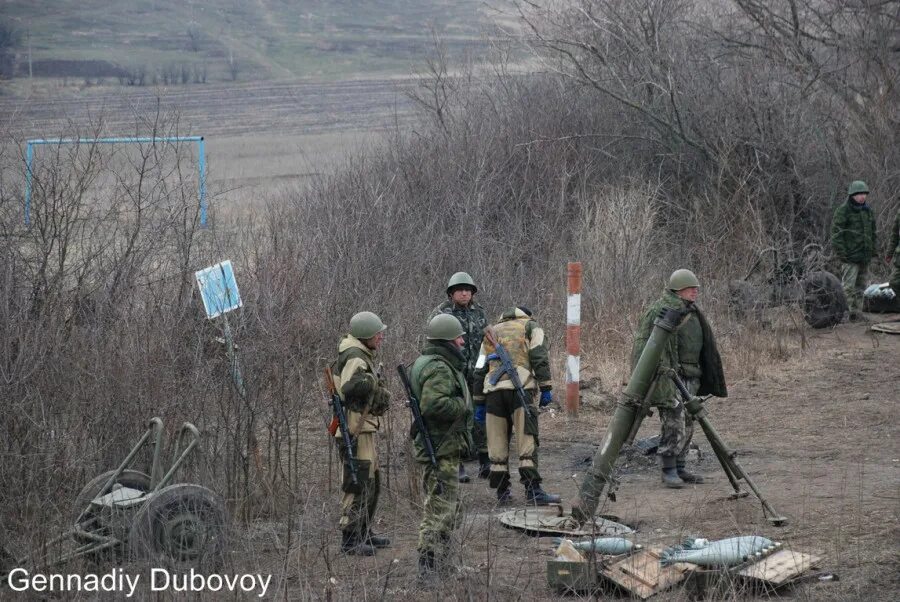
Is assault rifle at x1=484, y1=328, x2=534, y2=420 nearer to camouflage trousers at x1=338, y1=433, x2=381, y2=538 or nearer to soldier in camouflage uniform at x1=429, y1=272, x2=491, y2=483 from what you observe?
soldier in camouflage uniform at x1=429, y1=272, x2=491, y2=483

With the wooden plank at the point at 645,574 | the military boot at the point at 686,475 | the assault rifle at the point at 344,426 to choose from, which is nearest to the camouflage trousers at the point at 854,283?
the military boot at the point at 686,475

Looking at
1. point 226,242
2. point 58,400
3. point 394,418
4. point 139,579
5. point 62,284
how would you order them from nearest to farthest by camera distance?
1. point 139,579
2. point 58,400
3. point 62,284
4. point 394,418
5. point 226,242

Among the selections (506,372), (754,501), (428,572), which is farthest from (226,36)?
(428,572)

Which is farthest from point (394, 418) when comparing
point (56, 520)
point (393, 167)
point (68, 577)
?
point (393, 167)

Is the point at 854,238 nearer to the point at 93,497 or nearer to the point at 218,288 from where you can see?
the point at 218,288

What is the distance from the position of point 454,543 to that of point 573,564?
0.71 m

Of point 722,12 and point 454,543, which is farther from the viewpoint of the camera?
point 722,12

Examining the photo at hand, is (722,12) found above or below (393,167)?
above

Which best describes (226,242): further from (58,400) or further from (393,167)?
(393,167)

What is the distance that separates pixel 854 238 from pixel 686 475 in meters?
7.51

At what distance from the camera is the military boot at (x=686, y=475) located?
34.0ft

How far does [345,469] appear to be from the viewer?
28.0ft

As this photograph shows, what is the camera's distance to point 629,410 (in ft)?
27.0

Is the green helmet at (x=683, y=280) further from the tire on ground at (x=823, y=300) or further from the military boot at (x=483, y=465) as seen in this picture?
the tire on ground at (x=823, y=300)
